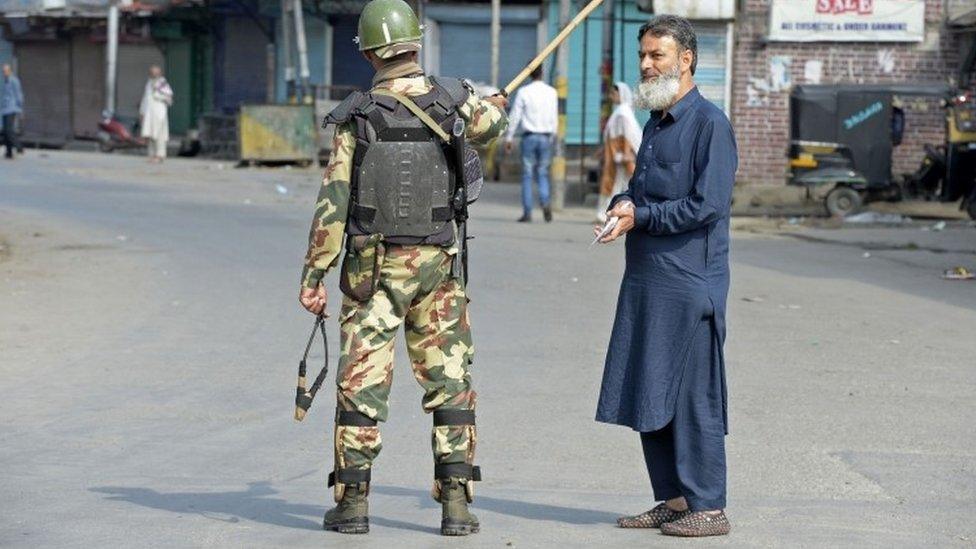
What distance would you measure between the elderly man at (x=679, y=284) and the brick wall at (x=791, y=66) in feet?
63.9

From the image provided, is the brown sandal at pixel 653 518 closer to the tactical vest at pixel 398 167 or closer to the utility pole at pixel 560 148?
the tactical vest at pixel 398 167

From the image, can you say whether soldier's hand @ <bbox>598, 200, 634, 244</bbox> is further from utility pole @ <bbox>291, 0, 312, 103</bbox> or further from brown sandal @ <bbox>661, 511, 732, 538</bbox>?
utility pole @ <bbox>291, 0, 312, 103</bbox>

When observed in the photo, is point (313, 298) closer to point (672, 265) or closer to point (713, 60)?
point (672, 265)

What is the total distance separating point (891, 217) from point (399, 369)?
42.3 feet

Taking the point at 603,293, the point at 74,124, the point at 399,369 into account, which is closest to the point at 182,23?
the point at 74,124

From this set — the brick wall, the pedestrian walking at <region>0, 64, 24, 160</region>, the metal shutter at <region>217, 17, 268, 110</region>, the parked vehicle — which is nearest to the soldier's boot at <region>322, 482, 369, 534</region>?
the brick wall

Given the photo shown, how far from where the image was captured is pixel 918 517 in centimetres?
661

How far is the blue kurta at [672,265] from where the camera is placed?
19.9ft

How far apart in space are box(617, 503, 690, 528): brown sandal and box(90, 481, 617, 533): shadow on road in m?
0.14

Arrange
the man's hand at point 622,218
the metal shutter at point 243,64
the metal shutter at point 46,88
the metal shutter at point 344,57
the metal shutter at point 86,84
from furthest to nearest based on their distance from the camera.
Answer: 1. the metal shutter at point 46,88
2. the metal shutter at point 86,84
3. the metal shutter at point 243,64
4. the metal shutter at point 344,57
5. the man's hand at point 622,218

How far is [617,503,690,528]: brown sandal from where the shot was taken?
248 inches

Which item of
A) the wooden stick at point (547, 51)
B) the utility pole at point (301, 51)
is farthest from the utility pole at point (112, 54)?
the wooden stick at point (547, 51)

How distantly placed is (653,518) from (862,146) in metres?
16.9

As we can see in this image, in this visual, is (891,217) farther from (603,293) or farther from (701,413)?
(701,413)
